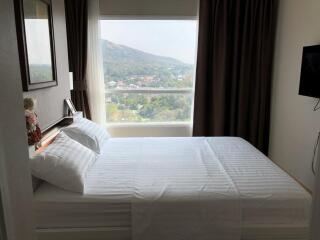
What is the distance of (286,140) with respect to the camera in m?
3.44

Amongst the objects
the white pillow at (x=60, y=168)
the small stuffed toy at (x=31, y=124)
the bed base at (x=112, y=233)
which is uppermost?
the small stuffed toy at (x=31, y=124)

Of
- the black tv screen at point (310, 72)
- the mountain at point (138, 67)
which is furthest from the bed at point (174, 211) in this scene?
the mountain at point (138, 67)

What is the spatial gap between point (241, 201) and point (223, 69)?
2.51 meters

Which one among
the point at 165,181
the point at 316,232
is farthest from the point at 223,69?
the point at 316,232

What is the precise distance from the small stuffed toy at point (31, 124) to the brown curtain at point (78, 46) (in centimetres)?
195

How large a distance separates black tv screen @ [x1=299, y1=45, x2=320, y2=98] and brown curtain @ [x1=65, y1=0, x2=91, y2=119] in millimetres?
2863

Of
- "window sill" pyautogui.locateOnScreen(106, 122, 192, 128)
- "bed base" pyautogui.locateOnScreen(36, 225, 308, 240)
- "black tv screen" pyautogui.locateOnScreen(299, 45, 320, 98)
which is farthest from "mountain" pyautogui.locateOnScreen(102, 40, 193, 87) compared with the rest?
"bed base" pyautogui.locateOnScreen(36, 225, 308, 240)

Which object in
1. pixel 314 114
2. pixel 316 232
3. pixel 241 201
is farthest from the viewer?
pixel 314 114

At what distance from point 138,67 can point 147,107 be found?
2.16 ft

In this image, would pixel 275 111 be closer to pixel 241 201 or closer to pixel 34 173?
pixel 241 201

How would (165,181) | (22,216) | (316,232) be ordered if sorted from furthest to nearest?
(165,181) → (22,216) → (316,232)

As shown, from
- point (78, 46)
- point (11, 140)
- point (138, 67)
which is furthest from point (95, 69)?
point (11, 140)

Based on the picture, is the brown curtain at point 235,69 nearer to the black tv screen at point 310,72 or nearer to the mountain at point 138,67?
the mountain at point 138,67

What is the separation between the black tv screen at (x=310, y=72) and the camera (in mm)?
2611
